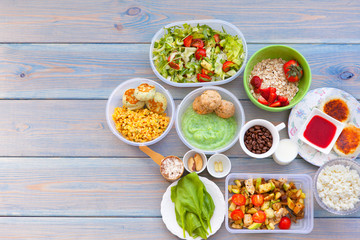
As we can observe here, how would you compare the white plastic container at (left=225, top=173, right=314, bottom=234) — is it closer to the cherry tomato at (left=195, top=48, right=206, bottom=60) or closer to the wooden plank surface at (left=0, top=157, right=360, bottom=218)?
the wooden plank surface at (left=0, top=157, right=360, bottom=218)

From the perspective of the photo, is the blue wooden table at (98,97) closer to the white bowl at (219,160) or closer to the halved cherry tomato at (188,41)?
the white bowl at (219,160)

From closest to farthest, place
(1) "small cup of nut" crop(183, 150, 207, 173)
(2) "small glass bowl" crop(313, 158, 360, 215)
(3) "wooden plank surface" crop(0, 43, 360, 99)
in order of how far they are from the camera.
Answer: (2) "small glass bowl" crop(313, 158, 360, 215) < (1) "small cup of nut" crop(183, 150, 207, 173) < (3) "wooden plank surface" crop(0, 43, 360, 99)

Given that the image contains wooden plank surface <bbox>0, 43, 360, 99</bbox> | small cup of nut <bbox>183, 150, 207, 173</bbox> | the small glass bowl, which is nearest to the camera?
the small glass bowl

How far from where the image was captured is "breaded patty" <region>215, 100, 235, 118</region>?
5.56 ft

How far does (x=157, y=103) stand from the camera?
1.71 metres

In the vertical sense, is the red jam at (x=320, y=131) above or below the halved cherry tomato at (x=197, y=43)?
below

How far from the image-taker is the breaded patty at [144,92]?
1.65 m

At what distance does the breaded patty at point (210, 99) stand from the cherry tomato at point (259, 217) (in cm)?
59

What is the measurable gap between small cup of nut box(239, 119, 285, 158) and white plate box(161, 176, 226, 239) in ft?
0.89

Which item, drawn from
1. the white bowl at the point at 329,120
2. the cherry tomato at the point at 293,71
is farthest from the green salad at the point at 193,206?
the cherry tomato at the point at 293,71

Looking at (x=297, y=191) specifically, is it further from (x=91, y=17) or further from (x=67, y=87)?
(x=91, y=17)

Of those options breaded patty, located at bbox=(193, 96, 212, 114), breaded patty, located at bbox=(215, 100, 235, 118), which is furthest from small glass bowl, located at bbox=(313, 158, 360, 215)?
breaded patty, located at bbox=(193, 96, 212, 114)

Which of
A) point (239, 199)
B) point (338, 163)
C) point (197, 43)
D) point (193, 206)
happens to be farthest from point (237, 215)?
point (197, 43)

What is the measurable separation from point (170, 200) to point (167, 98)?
0.56 m
